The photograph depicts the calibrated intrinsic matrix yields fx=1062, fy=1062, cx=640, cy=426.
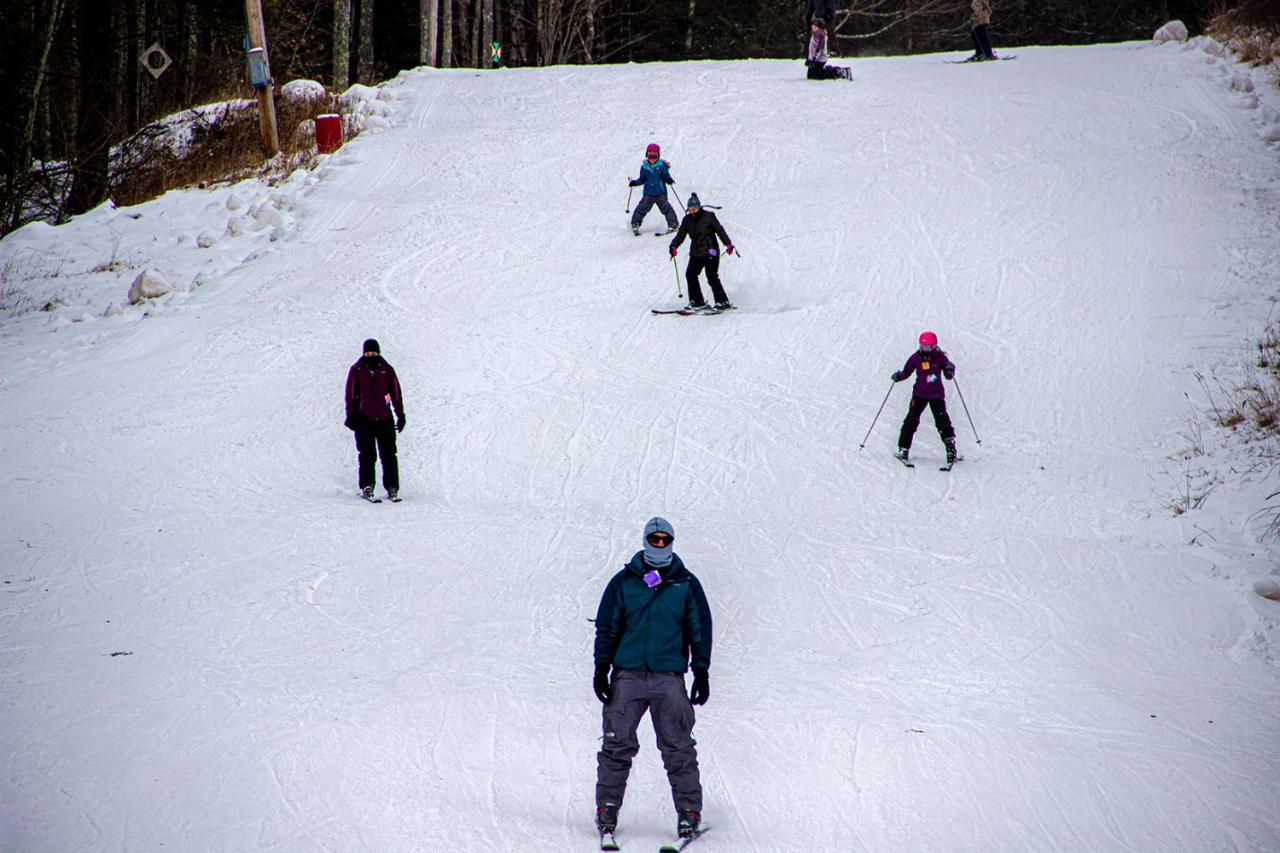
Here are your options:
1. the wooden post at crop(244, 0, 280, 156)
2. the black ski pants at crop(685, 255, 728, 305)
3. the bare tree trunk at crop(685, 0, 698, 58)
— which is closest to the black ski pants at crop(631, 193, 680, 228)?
the black ski pants at crop(685, 255, 728, 305)

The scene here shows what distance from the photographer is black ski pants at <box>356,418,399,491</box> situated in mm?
10242

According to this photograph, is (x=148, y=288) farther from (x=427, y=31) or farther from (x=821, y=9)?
(x=427, y=31)

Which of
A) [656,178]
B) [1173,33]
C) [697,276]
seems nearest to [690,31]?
[1173,33]

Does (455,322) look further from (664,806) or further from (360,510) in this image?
(664,806)

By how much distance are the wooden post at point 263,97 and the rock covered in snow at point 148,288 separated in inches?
206

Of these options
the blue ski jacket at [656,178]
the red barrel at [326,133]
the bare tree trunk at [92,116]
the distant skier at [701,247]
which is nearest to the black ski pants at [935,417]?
the distant skier at [701,247]

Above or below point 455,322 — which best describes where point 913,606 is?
below

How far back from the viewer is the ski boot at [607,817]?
5.11 metres

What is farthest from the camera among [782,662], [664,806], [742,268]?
[742,268]

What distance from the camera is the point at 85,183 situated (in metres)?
19.5

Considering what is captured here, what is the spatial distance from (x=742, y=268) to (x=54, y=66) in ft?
56.0

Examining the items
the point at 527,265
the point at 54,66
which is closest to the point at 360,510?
the point at 527,265

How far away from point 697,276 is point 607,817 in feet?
33.8

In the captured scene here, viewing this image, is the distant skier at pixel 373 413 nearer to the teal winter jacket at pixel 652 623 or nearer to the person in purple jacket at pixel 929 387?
the person in purple jacket at pixel 929 387
